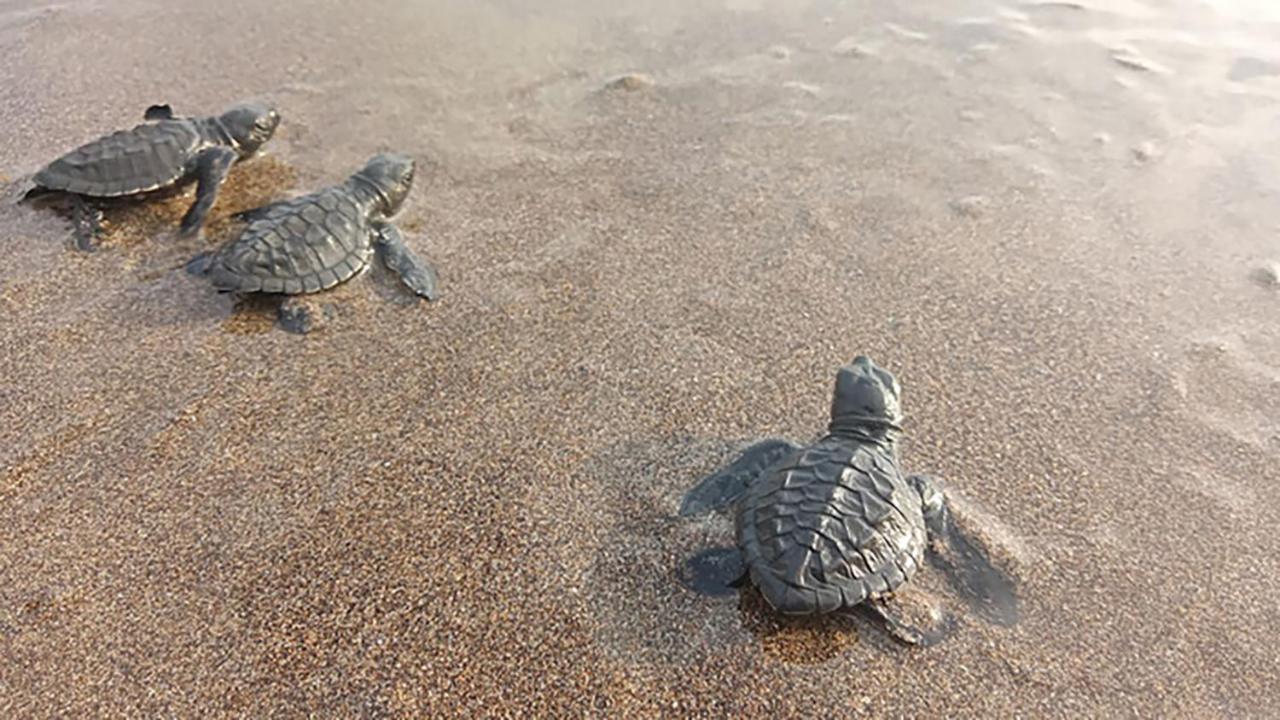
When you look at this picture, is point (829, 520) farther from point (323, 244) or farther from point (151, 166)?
point (151, 166)

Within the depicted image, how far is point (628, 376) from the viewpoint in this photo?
362 centimetres

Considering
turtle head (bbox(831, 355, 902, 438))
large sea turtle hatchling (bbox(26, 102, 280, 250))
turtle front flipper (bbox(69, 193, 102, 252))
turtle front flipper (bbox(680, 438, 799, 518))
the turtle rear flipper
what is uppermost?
large sea turtle hatchling (bbox(26, 102, 280, 250))

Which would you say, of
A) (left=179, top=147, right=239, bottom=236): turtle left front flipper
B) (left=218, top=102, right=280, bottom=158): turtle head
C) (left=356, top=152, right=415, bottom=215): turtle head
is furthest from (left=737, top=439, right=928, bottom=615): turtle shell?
(left=218, top=102, right=280, bottom=158): turtle head

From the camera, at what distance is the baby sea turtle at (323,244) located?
3736 millimetres

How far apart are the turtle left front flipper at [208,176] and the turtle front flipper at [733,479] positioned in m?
3.28

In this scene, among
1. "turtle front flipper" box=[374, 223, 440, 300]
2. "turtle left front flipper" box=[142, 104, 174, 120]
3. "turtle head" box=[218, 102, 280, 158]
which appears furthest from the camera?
"turtle left front flipper" box=[142, 104, 174, 120]

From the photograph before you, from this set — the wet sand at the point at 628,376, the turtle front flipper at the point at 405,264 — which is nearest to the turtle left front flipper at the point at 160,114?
the wet sand at the point at 628,376

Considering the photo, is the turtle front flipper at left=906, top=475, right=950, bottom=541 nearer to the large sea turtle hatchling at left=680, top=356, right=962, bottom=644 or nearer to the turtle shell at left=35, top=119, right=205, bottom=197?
the large sea turtle hatchling at left=680, top=356, right=962, bottom=644

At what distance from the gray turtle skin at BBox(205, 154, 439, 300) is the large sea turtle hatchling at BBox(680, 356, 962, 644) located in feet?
6.75

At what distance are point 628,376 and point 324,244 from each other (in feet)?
5.69

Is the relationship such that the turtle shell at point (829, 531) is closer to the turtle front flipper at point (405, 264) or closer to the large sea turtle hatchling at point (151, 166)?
the turtle front flipper at point (405, 264)

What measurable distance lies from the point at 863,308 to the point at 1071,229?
63.0 inches

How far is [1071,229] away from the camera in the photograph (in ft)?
15.0

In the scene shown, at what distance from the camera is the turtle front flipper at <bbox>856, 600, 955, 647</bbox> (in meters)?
2.59
